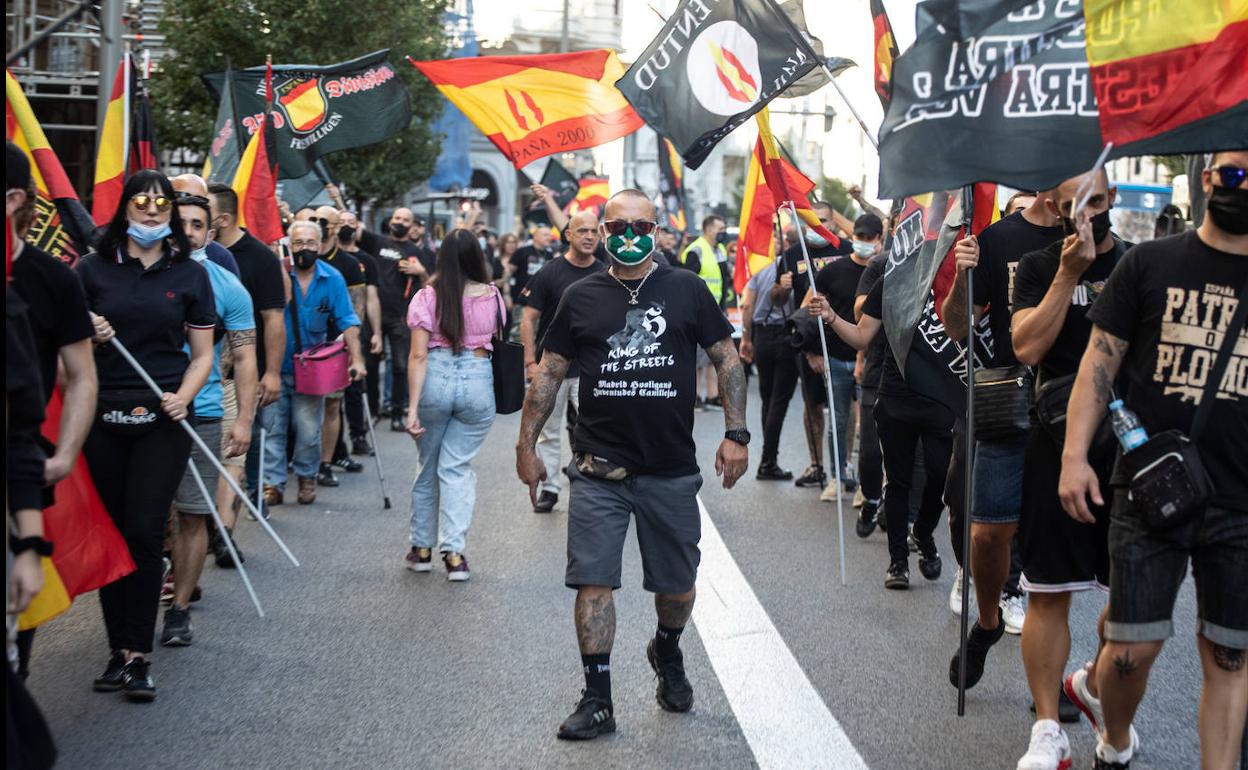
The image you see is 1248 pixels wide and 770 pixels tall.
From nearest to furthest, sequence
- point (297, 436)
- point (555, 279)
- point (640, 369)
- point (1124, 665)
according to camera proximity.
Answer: point (1124, 665) < point (640, 369) < point (555, 279) < point (297, 436)

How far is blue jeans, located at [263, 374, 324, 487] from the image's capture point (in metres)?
11.1

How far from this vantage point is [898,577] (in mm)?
8398

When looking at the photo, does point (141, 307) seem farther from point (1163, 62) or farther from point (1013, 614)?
point (1013, 614)

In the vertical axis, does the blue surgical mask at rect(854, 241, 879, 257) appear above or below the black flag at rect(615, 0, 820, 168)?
below

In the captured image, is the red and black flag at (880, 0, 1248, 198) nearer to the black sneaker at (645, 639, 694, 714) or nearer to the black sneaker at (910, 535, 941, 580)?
the black sneaker at (645, 639, 694, 714)

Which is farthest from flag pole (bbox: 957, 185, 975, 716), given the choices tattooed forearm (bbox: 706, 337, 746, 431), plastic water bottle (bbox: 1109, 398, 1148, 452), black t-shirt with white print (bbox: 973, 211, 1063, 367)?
tattooed forearm (bbox: 706, 337, 746, 431)

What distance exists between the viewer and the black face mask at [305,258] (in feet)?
36.1

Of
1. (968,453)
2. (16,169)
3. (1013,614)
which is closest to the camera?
(16,169)

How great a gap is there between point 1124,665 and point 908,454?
3973 millimetres

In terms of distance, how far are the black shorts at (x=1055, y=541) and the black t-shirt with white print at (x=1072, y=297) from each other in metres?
0.25

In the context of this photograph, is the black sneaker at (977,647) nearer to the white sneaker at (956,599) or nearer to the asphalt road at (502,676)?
the asphalt road at (502,676)

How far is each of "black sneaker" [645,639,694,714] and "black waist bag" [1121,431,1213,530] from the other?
2023mm

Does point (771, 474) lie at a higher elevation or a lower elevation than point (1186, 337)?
lower

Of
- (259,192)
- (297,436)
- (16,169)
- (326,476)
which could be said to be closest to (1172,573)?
(16,169)
